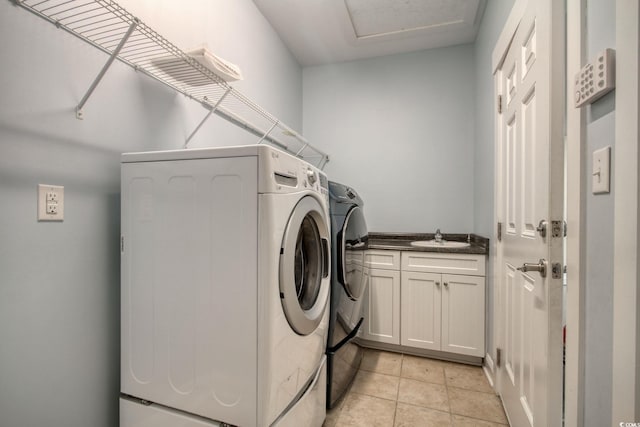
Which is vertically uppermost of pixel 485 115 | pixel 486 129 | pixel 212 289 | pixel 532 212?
pixel 485 115

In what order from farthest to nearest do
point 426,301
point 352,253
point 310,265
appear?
1. point 426,301
2. point 352,253
3. point 310,265

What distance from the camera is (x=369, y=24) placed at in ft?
7.80

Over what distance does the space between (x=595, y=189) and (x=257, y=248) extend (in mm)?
924

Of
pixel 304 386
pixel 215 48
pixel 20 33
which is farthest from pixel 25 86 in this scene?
pixel 304 386

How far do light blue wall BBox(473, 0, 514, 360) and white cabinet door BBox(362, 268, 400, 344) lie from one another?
637 mm

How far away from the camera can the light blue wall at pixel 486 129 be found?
1.87 meters

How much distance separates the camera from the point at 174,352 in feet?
3.39

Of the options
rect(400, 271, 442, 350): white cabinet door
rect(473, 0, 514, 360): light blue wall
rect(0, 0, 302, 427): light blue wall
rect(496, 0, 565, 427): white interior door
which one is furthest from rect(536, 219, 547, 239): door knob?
rect(0, 0, 302, 427): light blue wall

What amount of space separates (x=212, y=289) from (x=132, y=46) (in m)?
1.03

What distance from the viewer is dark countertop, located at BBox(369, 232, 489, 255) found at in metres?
2.11

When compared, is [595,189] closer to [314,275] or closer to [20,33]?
[314,275]

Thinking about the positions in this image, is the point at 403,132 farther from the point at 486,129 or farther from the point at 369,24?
the point at 369,24

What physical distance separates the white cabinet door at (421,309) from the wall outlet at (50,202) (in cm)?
207

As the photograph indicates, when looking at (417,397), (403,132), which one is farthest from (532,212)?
(403,132)
